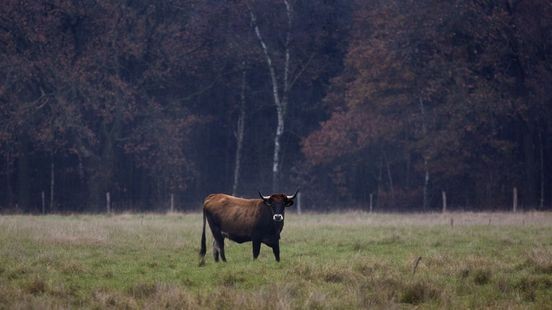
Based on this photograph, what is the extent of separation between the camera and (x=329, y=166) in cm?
4206

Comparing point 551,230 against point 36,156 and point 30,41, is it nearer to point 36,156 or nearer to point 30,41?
point 30,41

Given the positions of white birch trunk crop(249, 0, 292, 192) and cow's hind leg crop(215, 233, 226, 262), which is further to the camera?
white birch trunk crop(249, 0, 292, 192)

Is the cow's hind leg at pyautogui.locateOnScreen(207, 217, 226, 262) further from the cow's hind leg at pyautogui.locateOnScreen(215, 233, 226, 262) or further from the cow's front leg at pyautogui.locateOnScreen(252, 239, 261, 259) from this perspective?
the cow's front leg at pyautogui.locateOnScreen(252, 239, 261, 259)

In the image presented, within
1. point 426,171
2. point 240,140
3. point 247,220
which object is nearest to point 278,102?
point 240,140

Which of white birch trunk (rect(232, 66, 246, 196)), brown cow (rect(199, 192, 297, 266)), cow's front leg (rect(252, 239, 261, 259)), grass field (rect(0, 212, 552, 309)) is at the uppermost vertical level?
white birch trunk (rect(232, 66, 246, 196))

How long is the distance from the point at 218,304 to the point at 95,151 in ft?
96.0

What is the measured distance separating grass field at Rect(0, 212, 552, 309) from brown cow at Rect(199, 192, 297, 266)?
38 cm

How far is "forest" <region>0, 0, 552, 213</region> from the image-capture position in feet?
109

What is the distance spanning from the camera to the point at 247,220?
1606cm

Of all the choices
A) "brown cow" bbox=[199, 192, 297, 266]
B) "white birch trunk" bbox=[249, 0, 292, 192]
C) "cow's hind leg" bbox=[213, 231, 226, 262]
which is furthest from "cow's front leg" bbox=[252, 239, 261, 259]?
"white birch trunk" bbox=[249, 0, 292, 192]

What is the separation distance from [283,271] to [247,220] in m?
3.09

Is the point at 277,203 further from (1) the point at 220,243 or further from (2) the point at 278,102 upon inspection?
(2) the point at 278,102

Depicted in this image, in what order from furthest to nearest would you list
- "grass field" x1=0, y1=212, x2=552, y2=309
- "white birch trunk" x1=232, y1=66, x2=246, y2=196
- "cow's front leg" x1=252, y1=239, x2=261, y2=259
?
"white birch trunk" x1=232, y1=66, x2=246, y2=196, "cow's front leg" x1=252, y1=239, x2=261, y2=259, "grass field" x1=0, y1=212, x2=552, y2=309

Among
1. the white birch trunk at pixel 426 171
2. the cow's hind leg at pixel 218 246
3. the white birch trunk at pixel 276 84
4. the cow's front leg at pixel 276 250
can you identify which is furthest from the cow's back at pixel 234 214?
the white birch trunk at pixel 276 84
